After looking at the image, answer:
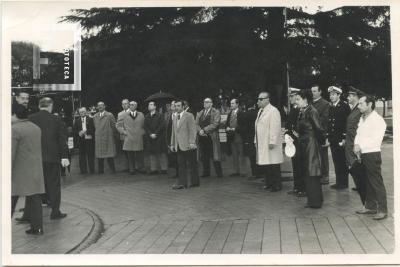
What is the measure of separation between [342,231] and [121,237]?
102 inches

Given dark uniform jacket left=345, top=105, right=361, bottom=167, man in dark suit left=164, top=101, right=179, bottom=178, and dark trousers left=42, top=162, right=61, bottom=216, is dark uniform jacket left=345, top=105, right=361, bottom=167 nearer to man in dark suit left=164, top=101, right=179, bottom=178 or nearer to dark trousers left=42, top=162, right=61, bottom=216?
man in dark suit left=164, top=101, right=179, bottom=178

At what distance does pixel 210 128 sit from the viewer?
11234 mm

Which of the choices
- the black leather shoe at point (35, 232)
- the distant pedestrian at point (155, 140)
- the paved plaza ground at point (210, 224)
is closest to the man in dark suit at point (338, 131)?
the paved plaza ground at point (210, 224)

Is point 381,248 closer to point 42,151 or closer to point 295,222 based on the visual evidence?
point 295,222

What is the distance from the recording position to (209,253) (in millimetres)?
6371

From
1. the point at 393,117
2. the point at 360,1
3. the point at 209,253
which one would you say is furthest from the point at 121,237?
the point at 360,1

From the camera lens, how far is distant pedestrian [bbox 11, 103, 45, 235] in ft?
22.8

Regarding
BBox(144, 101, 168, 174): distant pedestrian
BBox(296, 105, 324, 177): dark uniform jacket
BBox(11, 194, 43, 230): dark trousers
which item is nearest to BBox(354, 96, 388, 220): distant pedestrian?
BBox(296, 105, 324, 177): dark uniform jacket

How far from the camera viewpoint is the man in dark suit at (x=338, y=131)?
30.5 feet

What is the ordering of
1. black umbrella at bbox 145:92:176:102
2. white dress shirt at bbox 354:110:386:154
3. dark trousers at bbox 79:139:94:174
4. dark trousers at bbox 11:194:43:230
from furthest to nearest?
1. dark trousers at bbox 79:139:94:174
2. black umbrella at bbox 145:92:176:102
3. white dress shirt at bbox 354:110:386:154
4. dark trousers at bbox 11:194:43:230

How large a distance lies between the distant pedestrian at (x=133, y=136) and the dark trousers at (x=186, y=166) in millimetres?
2283

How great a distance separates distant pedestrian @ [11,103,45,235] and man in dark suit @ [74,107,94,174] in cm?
526

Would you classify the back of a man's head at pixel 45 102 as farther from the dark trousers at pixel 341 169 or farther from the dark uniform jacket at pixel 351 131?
the dark trousers at pixel 341 169

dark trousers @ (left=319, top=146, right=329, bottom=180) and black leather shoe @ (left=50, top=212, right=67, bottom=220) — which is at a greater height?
dark trousers @ (left=319, top=146, right=329, bottom=180)
